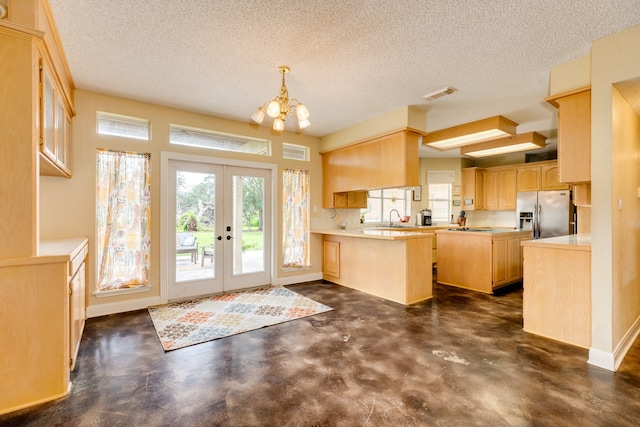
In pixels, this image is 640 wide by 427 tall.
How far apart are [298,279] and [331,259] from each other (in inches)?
28.0

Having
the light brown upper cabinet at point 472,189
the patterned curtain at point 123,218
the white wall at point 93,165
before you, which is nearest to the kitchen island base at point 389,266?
the white wall at point 93,165

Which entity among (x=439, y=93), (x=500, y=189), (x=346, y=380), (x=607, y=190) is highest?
(x=439, y=93)

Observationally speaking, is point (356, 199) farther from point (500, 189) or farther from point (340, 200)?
point (500, 189)

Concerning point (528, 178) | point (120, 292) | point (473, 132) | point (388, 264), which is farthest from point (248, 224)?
point (528, 178)

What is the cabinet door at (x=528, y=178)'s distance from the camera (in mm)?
Result: 6688

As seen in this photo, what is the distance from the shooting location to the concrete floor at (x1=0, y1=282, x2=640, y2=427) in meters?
1.83

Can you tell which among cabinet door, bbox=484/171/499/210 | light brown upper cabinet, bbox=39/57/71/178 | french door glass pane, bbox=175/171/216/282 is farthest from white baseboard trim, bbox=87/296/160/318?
cabinet door, bbox=484/171/499/210

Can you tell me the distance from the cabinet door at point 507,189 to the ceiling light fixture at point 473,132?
8.58 ft

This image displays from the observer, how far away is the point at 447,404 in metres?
1.94

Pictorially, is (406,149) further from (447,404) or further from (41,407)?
(41,407)

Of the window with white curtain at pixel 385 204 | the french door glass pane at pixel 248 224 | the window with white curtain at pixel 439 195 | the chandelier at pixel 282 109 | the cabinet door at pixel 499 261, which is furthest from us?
the window with white curtain at pixel 439 195

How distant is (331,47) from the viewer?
2.64 meters

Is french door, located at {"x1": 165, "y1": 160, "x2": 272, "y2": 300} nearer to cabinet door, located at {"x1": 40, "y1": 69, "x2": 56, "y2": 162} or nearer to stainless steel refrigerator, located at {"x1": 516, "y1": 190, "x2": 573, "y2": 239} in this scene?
cabinet door, located at {"x1": 40, "y1": 69, "x2": 56, "y2": 162}

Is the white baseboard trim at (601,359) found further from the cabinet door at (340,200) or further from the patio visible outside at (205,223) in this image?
the patio visible outside at (205,223)
